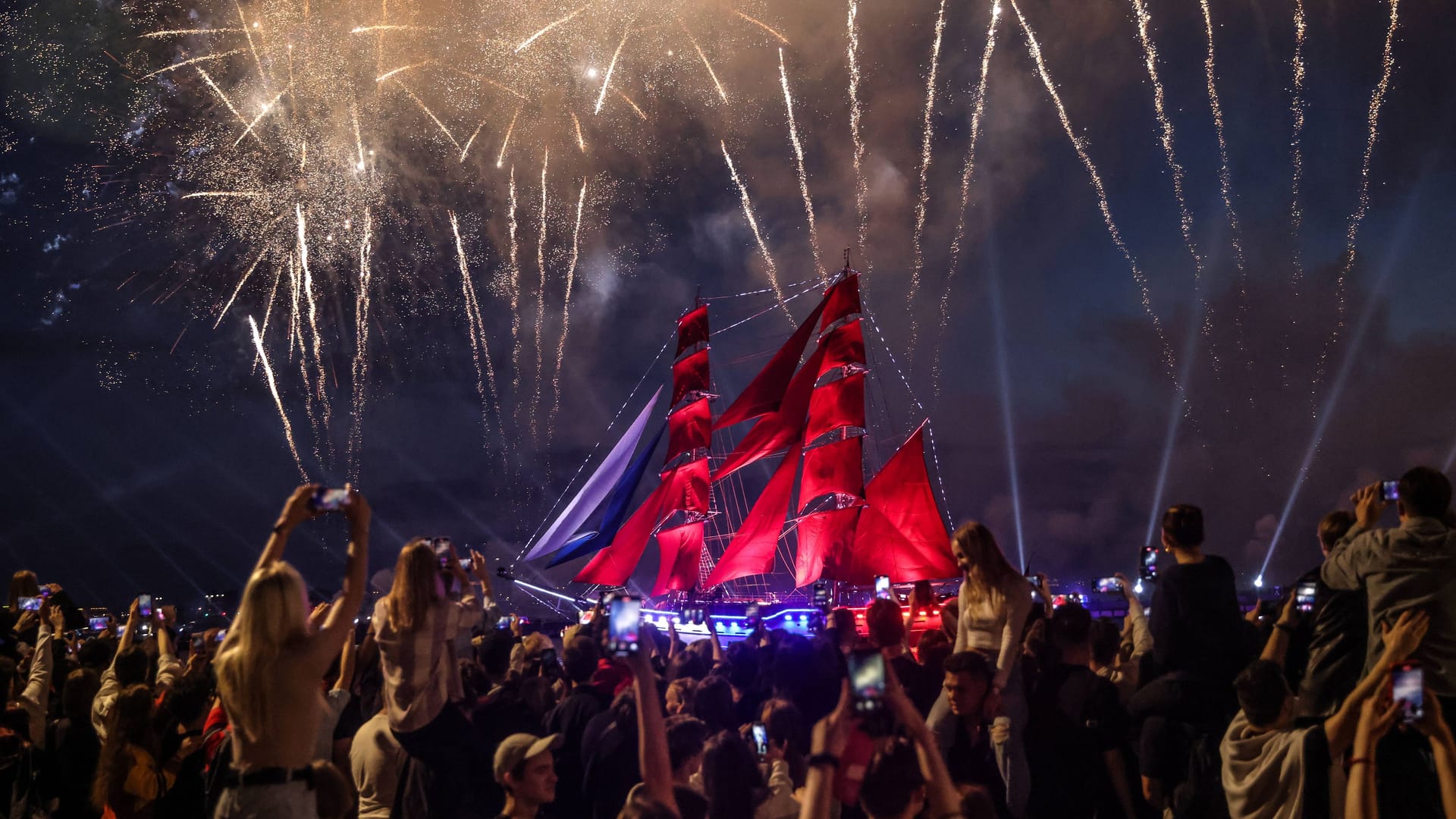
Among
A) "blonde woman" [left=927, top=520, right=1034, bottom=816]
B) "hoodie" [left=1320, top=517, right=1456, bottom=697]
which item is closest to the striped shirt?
"blonde woman" [left=927, top=520, right=1034, bottom=816]

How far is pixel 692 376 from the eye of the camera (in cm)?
6247

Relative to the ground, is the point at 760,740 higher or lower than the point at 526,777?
higher

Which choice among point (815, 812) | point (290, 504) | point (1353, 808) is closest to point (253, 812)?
point (290, 504)

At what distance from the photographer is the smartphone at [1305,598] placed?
224 inches

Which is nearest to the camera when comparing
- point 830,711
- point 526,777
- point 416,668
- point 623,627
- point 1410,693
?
point 1410,693

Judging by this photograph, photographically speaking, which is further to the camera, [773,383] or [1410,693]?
[773,383]

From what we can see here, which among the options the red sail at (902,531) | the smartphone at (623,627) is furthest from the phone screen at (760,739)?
the red sail at (902,531)

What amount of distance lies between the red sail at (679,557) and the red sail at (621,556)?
2.91 meters

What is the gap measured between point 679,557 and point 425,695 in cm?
5307

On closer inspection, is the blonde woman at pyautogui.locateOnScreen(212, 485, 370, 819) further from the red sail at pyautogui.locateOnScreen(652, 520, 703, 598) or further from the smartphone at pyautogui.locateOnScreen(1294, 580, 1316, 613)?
the red sail at pyautogui.locateOnScreen(652, 520, 703, 598)

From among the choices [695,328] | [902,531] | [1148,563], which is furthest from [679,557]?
[1148,563]

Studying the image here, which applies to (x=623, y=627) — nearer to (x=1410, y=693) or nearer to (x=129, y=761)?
(x=1410, y=693)

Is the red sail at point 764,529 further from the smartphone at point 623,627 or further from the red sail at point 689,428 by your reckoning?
the smartphone at point 623,627

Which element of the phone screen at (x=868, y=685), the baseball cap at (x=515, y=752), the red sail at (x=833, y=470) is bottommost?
the baseball cap at (x=515, y=752)
